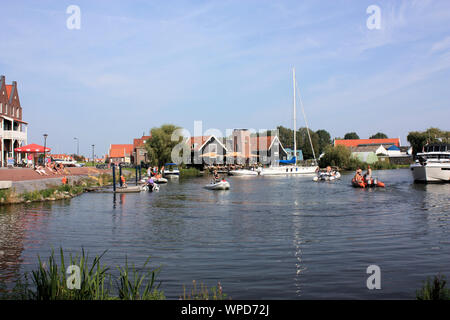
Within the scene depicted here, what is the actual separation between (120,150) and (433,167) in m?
114

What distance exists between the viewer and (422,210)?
25.5 metres

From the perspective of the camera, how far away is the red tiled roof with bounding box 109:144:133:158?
143m

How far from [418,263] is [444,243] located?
380 cm

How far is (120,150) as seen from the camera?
144000 mm

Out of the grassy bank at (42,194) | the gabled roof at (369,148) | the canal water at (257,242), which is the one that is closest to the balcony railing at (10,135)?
the grassy bank at (42,194)

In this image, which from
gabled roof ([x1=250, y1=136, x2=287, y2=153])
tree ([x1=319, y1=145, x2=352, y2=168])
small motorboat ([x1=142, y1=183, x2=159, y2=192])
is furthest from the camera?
gabled roof ([x1=250, y1=136, x2=287, y2=153])

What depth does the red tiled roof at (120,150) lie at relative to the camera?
468 ft

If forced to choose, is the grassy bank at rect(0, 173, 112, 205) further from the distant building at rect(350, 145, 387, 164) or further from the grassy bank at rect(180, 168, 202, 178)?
the distant building at rect(350, 145, 387, 164)

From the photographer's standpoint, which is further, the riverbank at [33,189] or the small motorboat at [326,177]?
the small motorboat at [326,177]

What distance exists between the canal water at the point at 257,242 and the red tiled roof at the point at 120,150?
378 ft

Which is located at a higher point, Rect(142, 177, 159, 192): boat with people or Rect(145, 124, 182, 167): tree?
Rect(145, 124, 182, 167): tree

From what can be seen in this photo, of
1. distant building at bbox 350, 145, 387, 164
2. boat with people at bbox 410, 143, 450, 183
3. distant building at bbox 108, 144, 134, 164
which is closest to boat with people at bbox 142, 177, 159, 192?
boat with people at bbox 410, 143, 450, 183

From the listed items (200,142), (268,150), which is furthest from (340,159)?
(200,142)

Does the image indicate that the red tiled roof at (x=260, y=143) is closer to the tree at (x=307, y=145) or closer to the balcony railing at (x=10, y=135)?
the tree at (x=307, y=145)
